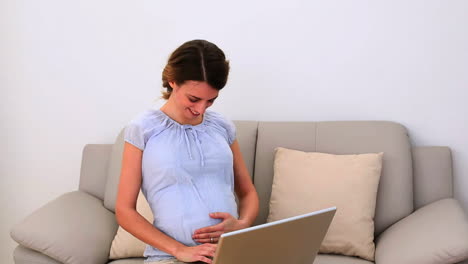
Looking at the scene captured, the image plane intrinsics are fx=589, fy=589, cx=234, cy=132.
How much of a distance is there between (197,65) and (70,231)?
3.19 feet

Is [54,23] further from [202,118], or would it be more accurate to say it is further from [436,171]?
[436,171]

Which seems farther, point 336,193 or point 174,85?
point 336,193

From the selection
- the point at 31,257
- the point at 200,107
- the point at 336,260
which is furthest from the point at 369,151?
the point at 31,257

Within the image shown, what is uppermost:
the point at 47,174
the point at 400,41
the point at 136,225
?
the point at 400,41

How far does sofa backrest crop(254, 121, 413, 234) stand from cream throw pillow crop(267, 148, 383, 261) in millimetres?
85

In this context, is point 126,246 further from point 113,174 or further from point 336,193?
point 336,193

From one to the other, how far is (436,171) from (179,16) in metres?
1.38

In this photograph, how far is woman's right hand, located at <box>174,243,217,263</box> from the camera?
5.32 ft

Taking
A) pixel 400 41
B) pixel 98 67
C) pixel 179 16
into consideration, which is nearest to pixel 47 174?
pixel 98 67

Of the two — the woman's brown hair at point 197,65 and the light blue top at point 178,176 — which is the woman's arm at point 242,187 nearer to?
the light blue top at point 178,176

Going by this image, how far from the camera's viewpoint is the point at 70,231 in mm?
2281

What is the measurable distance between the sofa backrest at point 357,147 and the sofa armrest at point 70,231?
26.0 inches

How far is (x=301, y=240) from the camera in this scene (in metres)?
1.51

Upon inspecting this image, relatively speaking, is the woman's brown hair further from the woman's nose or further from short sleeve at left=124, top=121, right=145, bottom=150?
short sleeve at left=124, top=121, right=145, bottom=150
